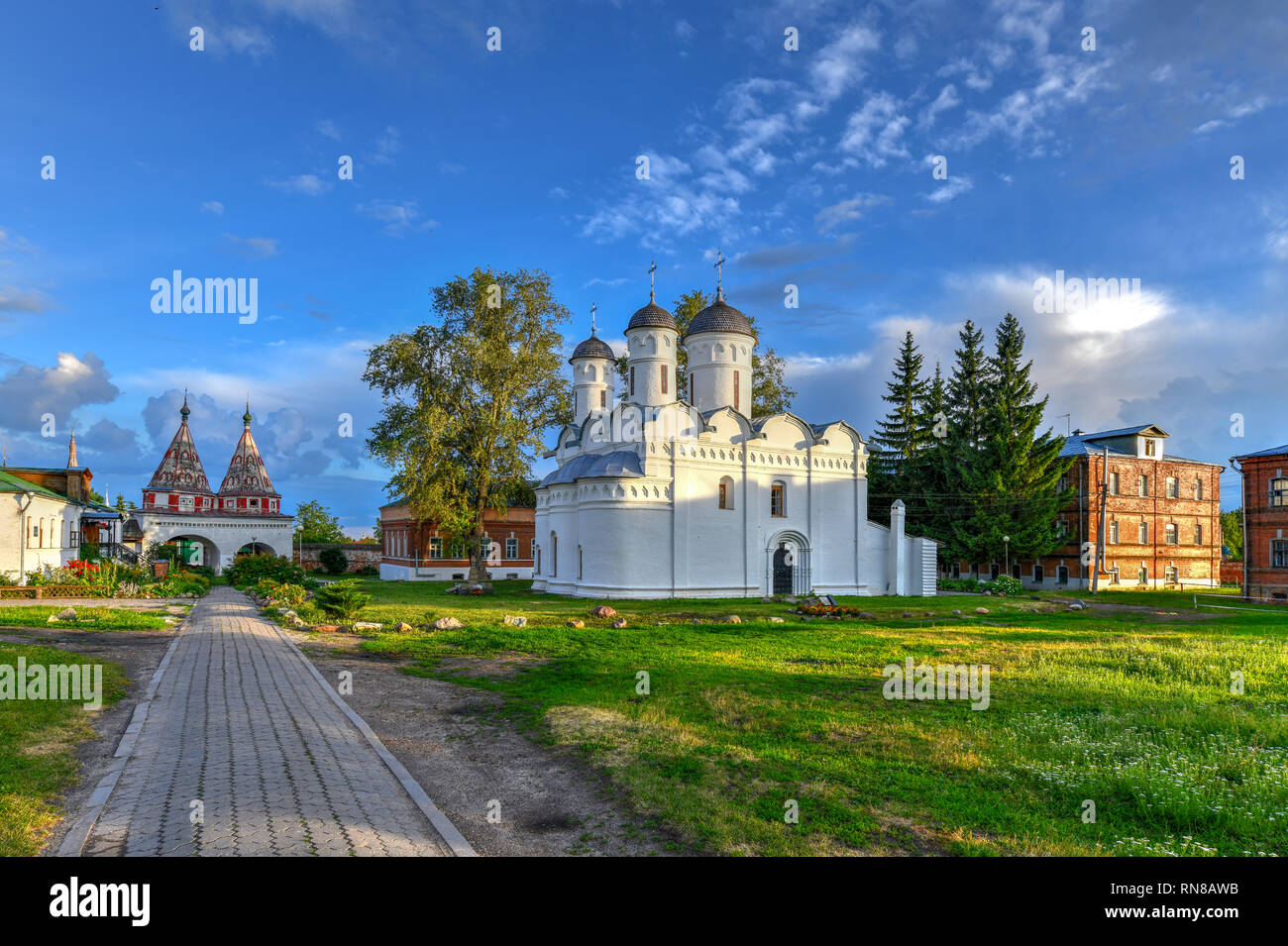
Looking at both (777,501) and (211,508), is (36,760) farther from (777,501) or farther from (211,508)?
(211,508)

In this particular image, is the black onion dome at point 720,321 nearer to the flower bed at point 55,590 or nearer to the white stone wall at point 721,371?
the white stone wall at point 721,371

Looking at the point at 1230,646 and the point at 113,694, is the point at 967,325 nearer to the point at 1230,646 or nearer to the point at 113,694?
the point at 1230,646

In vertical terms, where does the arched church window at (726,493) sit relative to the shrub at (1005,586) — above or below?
above

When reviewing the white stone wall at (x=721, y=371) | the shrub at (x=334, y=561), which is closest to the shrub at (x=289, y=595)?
the white stone wall at (x=721, y=371)

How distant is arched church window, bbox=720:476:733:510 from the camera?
2900cm

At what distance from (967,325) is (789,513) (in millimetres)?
18816

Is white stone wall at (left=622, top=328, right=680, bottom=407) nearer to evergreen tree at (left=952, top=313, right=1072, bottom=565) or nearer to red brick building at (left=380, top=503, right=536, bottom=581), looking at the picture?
red brick building at (left=380, top=503, right=536, bottom=581)

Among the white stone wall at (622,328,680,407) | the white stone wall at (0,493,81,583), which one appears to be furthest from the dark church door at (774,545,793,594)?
the white stone wall at (0,493,81,583)

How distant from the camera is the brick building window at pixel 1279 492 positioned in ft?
103

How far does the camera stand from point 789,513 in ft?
99.6

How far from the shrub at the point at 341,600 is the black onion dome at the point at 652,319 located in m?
17.0

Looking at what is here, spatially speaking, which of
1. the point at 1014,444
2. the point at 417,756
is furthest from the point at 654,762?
the point at 1014,444

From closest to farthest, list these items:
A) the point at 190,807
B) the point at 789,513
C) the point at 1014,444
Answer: the point at 190,807
the point at 789,513
the point at 1014,444

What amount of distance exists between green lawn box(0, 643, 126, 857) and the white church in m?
18.0
